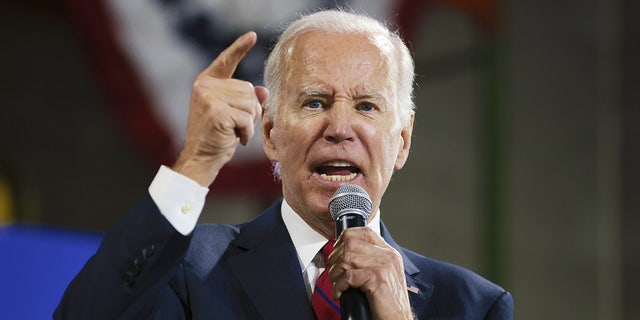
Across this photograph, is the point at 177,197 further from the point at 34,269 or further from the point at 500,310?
the point at 34,269

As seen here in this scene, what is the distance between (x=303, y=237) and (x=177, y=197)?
1.14 ft

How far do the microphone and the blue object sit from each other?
1.00 metres

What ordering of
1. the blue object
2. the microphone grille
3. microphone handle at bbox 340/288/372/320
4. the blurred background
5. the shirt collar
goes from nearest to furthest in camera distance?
1. microphone handle at bbox 340/288/372/320
2. the microphone grille
3. the shirt collar
4. the blue object
5. the blurred background

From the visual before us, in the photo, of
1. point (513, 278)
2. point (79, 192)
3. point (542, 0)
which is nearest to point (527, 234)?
point (513, 278)

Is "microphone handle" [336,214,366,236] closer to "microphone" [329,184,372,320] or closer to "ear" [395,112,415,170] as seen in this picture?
"microphone" [329,184,372,320]

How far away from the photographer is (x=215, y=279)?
147cm

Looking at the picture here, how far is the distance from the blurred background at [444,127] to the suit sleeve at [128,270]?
222cm

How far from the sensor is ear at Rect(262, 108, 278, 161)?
1.61m

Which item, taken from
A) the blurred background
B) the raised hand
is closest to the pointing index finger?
the raised hand

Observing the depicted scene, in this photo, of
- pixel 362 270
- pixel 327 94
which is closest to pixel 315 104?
pixel 327 94

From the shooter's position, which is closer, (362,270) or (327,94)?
(362,270)

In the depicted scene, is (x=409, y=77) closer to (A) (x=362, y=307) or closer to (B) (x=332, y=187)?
(B) (x=332, y=187)

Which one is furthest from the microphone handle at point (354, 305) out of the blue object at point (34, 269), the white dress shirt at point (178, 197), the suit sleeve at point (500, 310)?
the blue object at point (34, 269)

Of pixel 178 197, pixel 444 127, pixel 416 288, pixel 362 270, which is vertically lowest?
pixel 444 127
